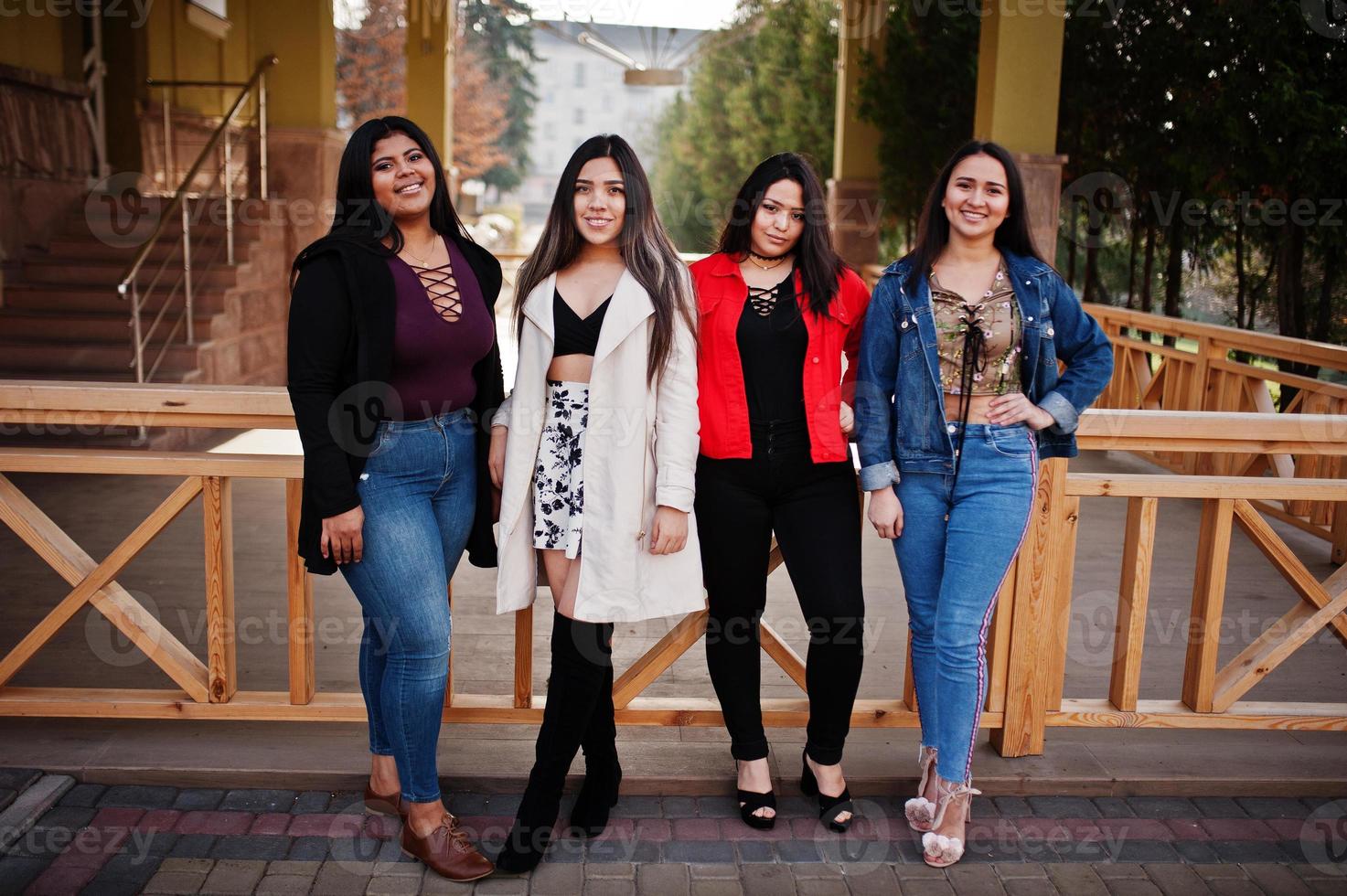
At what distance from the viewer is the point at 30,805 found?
298cm

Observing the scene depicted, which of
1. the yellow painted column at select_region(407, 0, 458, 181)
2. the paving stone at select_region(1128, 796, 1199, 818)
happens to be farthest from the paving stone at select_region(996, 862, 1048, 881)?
the yellow painted column at select_region(407, 0, 458, 181)

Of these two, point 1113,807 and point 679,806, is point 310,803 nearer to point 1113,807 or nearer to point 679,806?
point 679,806

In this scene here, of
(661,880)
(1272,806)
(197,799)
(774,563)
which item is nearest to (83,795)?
(197,799)

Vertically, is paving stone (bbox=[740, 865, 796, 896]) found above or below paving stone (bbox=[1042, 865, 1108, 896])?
below

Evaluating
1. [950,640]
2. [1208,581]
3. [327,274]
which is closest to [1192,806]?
[1208,581]

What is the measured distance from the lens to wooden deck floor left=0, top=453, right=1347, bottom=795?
10.6 feet

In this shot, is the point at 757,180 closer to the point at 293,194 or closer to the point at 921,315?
the point at 921,315

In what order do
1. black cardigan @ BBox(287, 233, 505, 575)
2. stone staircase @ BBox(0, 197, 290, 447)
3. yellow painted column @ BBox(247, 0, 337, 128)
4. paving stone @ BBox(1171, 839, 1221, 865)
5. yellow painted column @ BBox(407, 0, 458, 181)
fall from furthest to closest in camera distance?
yellow painted column @ BBox(407, 0, 458, 181), yellow painted column @ BBox(247, 0, 337, 128), stone staircase @ BBox(0, 197, 290, 447), paving stone @ BBox(1171, 839, 1221, 865), black cardigan @ BBox(287, 233, 505, 575)

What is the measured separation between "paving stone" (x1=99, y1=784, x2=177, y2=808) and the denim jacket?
206 centimetres

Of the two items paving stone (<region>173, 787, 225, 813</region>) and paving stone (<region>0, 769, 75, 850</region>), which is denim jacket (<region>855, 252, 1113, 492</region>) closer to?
paving stone (<region>173, 787, 225, 813</region>)

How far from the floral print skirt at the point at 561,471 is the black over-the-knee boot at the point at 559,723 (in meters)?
0.21

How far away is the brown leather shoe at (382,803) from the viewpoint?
3.02 m

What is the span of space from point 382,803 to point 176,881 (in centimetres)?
53

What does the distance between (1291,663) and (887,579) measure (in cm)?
167
